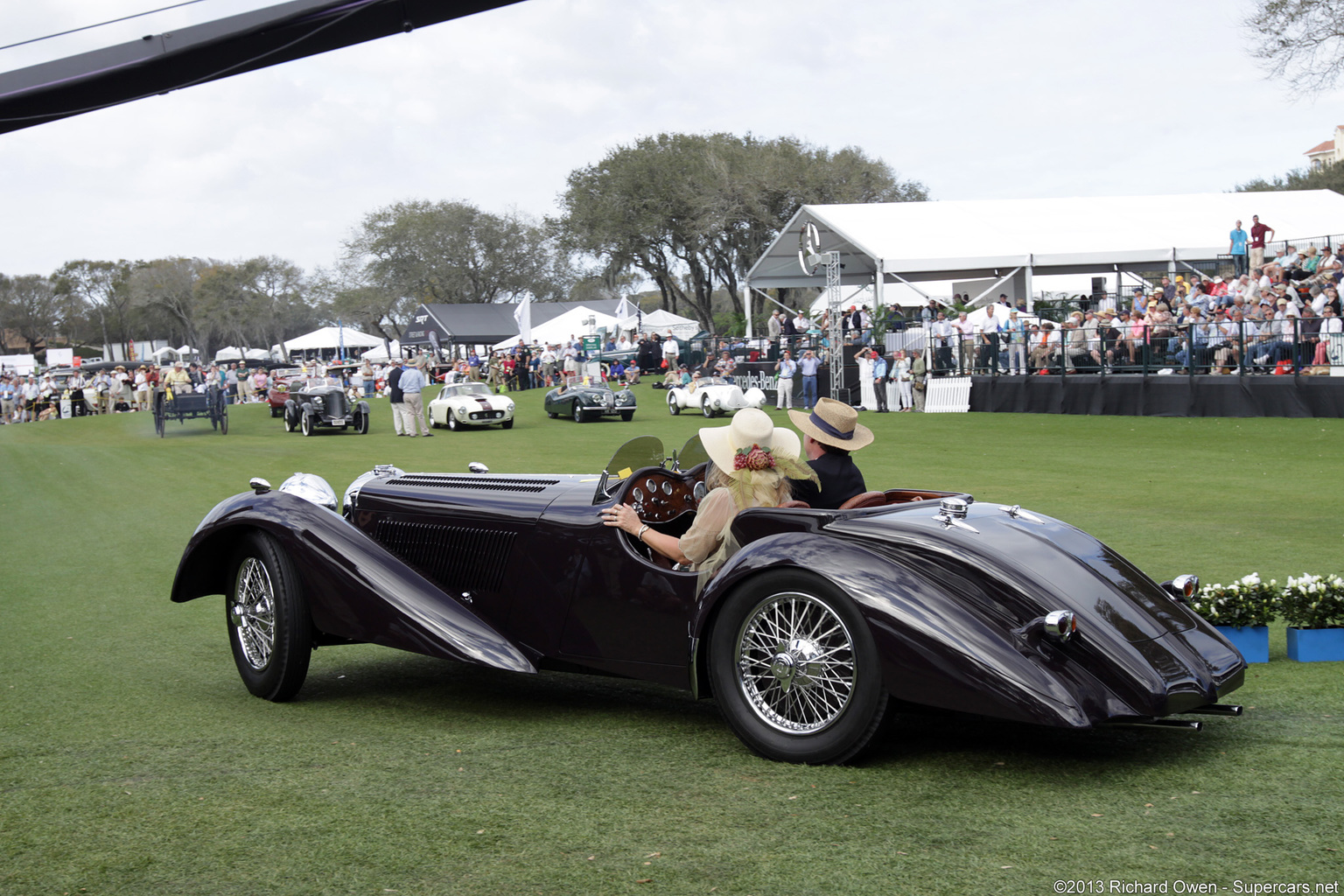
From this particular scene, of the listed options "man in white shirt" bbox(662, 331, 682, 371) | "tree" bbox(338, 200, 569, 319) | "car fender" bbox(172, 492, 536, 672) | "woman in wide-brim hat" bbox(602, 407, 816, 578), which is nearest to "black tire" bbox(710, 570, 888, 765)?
"woman in wide-brim hat" bbox(602, 407, 816, 578)

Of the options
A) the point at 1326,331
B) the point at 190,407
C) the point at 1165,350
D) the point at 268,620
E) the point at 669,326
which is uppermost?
the point at 669,326

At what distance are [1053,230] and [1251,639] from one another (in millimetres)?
29251

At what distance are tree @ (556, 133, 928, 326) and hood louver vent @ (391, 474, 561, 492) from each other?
50.5 meters

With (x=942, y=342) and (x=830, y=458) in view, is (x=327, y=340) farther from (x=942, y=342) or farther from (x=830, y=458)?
(x=830, y=458)

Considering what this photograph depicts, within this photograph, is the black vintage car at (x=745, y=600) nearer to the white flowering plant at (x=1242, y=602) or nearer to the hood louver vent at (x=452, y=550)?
the hood louver vent at (x=452, y=550)

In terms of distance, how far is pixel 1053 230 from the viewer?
1271 inches

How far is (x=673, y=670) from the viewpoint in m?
4.39

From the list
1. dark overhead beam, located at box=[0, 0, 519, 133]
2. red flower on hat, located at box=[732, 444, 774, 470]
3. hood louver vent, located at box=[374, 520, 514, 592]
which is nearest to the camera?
red flower on hat, located at box=[732, 444, 774, 470]

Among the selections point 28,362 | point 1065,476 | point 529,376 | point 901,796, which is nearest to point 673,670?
point 901,796

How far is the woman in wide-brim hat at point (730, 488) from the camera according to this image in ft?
14.4

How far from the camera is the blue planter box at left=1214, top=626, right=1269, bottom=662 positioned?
5145 mm

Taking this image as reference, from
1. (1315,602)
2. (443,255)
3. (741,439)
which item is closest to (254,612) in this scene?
(741,439)

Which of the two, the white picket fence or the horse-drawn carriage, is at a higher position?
the horse-drawn carriage

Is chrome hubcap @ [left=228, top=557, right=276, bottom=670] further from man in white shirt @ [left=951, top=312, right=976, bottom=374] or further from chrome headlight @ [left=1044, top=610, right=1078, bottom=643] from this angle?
man in white shirt @ [left=951, top=312, right=976, bottom=374]
